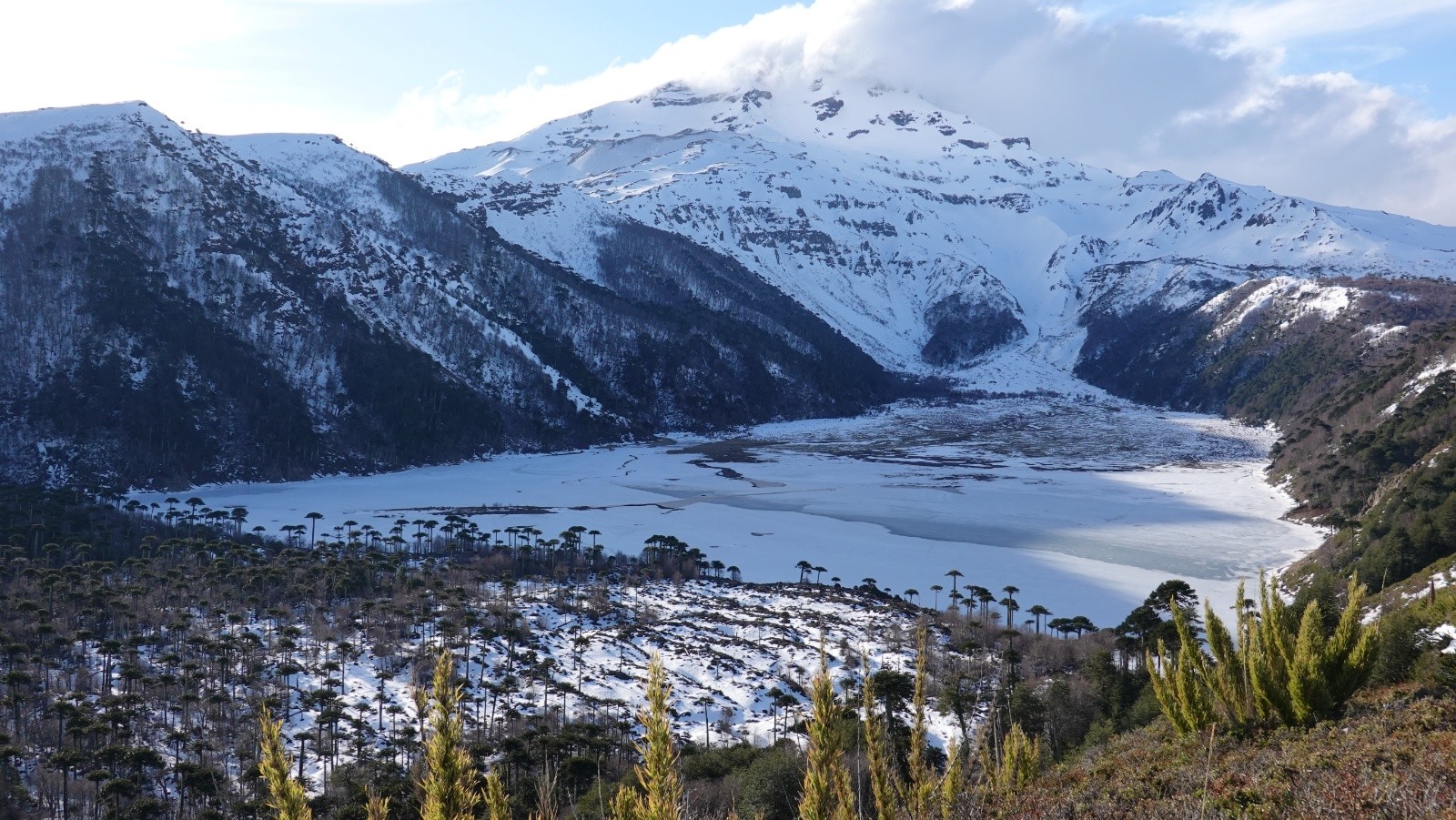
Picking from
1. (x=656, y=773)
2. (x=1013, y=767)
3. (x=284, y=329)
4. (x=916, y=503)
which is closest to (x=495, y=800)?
(x=656, y=773)

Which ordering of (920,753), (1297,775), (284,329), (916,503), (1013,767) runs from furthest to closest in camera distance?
1. (284,329)
2. (916,503)
3. (1013,767)
4. (1297,775)
5. (920,753)

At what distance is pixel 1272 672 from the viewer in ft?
50.9

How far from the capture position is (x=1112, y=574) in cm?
5306

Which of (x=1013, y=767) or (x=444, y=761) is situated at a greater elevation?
(x=444, y=761)

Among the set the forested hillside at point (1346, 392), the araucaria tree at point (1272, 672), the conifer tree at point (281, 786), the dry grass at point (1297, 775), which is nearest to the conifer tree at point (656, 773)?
the conifer tree at point (281, 786)

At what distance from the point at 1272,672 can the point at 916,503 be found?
2465 inches

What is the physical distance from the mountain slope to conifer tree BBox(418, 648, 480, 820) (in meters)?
96.8

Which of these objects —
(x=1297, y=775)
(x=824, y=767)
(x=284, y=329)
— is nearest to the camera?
(x=824, y=767)

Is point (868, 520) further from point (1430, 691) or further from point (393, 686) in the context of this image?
point (1430, 691)

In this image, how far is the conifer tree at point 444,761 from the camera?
17.7 ft

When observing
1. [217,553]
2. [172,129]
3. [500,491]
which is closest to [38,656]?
[217,553]

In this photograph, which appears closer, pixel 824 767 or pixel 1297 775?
pixel 824 767

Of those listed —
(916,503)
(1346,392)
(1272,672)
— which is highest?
(1346,392)

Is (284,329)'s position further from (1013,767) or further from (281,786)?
(281,786)
